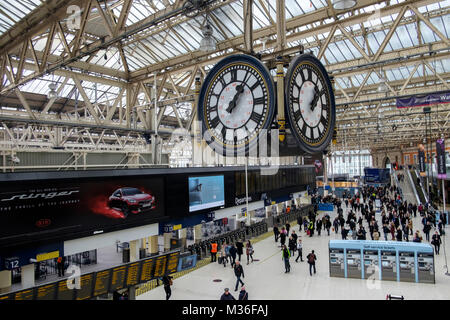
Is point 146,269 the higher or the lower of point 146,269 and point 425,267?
the higher

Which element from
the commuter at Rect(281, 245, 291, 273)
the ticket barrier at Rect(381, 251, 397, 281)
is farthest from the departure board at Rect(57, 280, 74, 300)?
the ticket barrier at Rect(381, 251, 397, 281)

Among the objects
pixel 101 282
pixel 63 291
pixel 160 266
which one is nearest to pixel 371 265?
pixel 160 266

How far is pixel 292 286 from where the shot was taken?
12875 mm

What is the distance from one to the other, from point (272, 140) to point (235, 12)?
15.4 meters

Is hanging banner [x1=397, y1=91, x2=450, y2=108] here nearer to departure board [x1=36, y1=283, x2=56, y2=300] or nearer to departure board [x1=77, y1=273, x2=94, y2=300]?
departure board [x1=77, y1=273, x2=94, y2=300]

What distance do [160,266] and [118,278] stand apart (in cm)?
154

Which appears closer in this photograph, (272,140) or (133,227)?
(272,140)

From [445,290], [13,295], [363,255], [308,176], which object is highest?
[308,176]

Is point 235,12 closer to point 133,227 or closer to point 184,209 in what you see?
point 184,209

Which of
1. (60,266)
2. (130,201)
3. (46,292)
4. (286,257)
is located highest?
(130,201)

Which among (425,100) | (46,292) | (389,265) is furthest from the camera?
(425,100)

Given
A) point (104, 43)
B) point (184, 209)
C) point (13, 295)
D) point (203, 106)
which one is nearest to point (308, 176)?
point (184, 209)

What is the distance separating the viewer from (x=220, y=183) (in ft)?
56.5

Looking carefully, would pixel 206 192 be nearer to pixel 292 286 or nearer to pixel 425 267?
pixel 292 286
